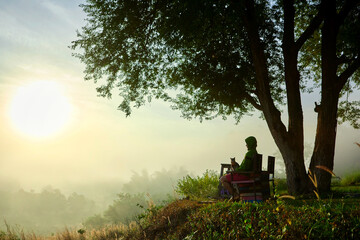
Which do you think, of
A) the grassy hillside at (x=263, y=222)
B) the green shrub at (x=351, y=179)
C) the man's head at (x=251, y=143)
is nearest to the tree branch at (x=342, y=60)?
the man's head at (x=251, y=143)

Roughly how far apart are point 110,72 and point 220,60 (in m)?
4.89

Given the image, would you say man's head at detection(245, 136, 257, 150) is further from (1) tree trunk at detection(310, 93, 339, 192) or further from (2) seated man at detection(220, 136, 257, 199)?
(1) tree trunk at detection(310, 93, 339, 192)

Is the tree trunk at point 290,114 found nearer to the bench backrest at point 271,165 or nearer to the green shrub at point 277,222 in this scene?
the bench backrest at point 271,165

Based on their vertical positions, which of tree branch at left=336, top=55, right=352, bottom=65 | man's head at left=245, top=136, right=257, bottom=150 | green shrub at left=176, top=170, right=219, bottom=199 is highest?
tree branch at left=336, top=55, right=352, bottom=65

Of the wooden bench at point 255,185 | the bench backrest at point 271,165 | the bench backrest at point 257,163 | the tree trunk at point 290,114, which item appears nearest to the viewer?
the bench backrest at point 257,163

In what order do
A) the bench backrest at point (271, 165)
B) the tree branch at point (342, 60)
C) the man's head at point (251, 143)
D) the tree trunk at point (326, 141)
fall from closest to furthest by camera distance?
the man's head at point (251, 143), the bench backrest at point (271, 165), the tree trunk at point (326, 141), the tree branch at point (342, 60)

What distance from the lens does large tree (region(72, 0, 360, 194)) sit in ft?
34.1

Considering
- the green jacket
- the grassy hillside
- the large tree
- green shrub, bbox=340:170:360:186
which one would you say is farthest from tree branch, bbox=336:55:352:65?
the grassy hillside

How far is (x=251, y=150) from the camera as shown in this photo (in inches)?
341

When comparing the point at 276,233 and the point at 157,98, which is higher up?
the point at 157,98

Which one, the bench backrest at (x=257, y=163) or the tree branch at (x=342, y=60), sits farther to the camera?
the tree branch at (x=342, y=60)

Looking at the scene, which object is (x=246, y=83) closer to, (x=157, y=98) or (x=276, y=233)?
(x=157, y=98)

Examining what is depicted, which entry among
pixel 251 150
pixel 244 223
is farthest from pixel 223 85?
pixel 244 223

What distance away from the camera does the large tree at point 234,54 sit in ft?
34.1
